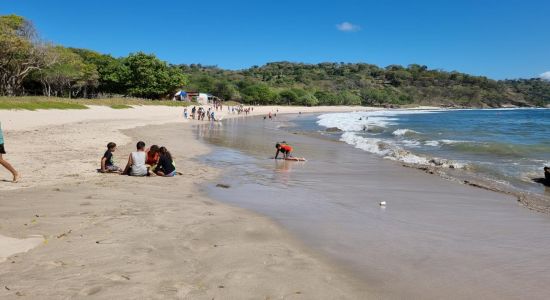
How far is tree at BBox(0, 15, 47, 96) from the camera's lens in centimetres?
4306

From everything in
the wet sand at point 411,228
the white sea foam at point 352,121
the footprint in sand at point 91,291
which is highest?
the white sea foam at point 352,121

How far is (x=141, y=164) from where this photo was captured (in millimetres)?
10531

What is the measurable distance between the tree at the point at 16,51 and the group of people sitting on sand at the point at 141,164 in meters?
39.4

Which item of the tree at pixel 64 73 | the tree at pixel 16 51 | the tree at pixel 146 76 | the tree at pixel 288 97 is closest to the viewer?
the tree at pixel 16 51

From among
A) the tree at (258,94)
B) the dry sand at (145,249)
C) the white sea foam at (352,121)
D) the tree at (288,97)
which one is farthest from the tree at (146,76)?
the dry sand at (145,249)

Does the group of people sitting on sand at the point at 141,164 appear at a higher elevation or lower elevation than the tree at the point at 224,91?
lower

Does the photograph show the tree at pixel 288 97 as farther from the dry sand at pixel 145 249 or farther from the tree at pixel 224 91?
the dry sand at pixel 145 249

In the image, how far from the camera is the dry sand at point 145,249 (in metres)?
4.06

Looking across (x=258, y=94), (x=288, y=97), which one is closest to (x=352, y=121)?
(x=258, y=94)

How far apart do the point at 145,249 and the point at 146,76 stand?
223 feet

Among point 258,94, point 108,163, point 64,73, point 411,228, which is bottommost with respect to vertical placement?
point 411,228

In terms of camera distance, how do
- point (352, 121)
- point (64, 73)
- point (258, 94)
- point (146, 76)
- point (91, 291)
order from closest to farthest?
point (91, 291), point (352, 121), point (64, 73), point (146, 76), point (258, 94)

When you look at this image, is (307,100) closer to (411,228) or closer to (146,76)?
(146,76)

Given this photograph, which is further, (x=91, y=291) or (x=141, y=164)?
(x=141, y=164)
